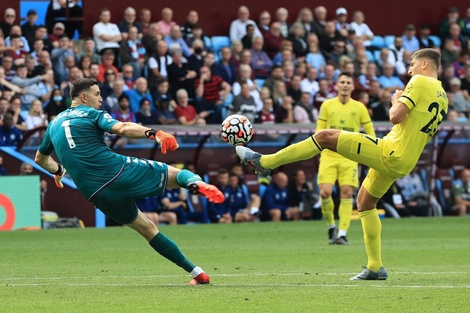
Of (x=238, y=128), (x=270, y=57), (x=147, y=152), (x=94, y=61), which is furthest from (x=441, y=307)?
(x=270, y=57)

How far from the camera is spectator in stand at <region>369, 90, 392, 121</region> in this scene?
1054 inches

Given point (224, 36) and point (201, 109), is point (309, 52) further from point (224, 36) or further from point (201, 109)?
point (201, 109)

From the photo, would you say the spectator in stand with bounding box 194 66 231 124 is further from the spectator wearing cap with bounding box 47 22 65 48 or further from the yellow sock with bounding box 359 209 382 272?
the yellow sock with bounding box 359 209 382 272

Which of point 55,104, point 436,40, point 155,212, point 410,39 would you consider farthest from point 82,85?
point 436,40

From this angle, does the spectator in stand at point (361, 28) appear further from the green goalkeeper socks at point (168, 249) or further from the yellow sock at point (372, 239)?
the green goalkeeper socks at point (168, 249)

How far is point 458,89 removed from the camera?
2866cm

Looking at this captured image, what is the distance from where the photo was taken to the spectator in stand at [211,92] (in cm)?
2517

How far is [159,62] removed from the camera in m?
25.4

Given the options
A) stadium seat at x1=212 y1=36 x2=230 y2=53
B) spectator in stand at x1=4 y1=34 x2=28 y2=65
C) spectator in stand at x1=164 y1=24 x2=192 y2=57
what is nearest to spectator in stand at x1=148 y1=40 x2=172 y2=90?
spectator in stand at x1=164 y1=24 x2=192 y2=57

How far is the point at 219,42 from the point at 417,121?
16.9m

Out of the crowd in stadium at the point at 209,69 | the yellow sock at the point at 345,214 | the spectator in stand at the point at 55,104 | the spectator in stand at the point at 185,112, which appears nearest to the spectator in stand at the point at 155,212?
the crowd in stadium at the point at 209,69

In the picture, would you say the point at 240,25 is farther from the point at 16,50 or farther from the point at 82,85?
the point at 82,85

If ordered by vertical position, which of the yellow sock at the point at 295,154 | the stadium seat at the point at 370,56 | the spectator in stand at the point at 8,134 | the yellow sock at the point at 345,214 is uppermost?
the stadium seat at the point at 370,56

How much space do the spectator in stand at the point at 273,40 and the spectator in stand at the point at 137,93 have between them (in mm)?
4487
